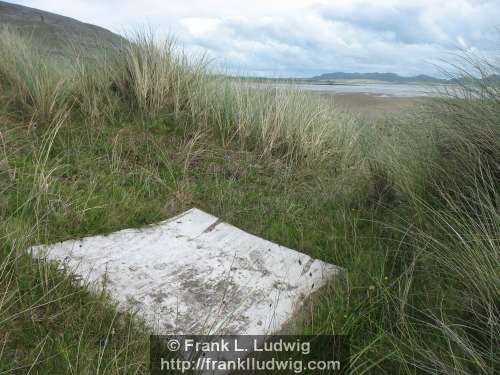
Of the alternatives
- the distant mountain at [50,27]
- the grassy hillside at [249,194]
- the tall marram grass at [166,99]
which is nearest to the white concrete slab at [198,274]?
the grassy hillside at [249,194]

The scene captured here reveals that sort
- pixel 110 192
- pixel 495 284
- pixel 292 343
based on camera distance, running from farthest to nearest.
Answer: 1. pixel 110 192
2. pixel 292 343
3. pixel 495 284

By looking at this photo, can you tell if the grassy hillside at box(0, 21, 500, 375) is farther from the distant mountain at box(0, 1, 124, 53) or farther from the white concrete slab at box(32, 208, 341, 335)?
the distant mountain at box(0, 1, 124, 53)

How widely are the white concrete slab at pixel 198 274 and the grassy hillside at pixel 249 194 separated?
14 cm

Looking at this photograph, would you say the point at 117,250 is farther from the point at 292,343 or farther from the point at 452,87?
the point at 452,87

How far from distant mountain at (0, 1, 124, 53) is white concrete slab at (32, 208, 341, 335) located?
22.4 feet

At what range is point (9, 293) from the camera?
5.99 feet

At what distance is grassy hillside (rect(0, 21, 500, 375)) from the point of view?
69.3 inches

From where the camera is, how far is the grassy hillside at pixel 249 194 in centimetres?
176

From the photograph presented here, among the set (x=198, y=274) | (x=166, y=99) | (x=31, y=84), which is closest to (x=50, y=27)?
(x=31, y=84)

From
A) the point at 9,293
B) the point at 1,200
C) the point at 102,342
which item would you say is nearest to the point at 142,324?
the point at 102,342

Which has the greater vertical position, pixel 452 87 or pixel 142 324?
→ pixel 452 87

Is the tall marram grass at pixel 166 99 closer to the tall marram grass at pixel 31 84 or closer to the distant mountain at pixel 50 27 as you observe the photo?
the tall marram grass at pixel 31 84

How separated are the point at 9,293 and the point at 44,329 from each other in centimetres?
22

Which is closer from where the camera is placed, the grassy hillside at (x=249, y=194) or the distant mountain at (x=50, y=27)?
the grassy hillside at (x=249, y=194)
